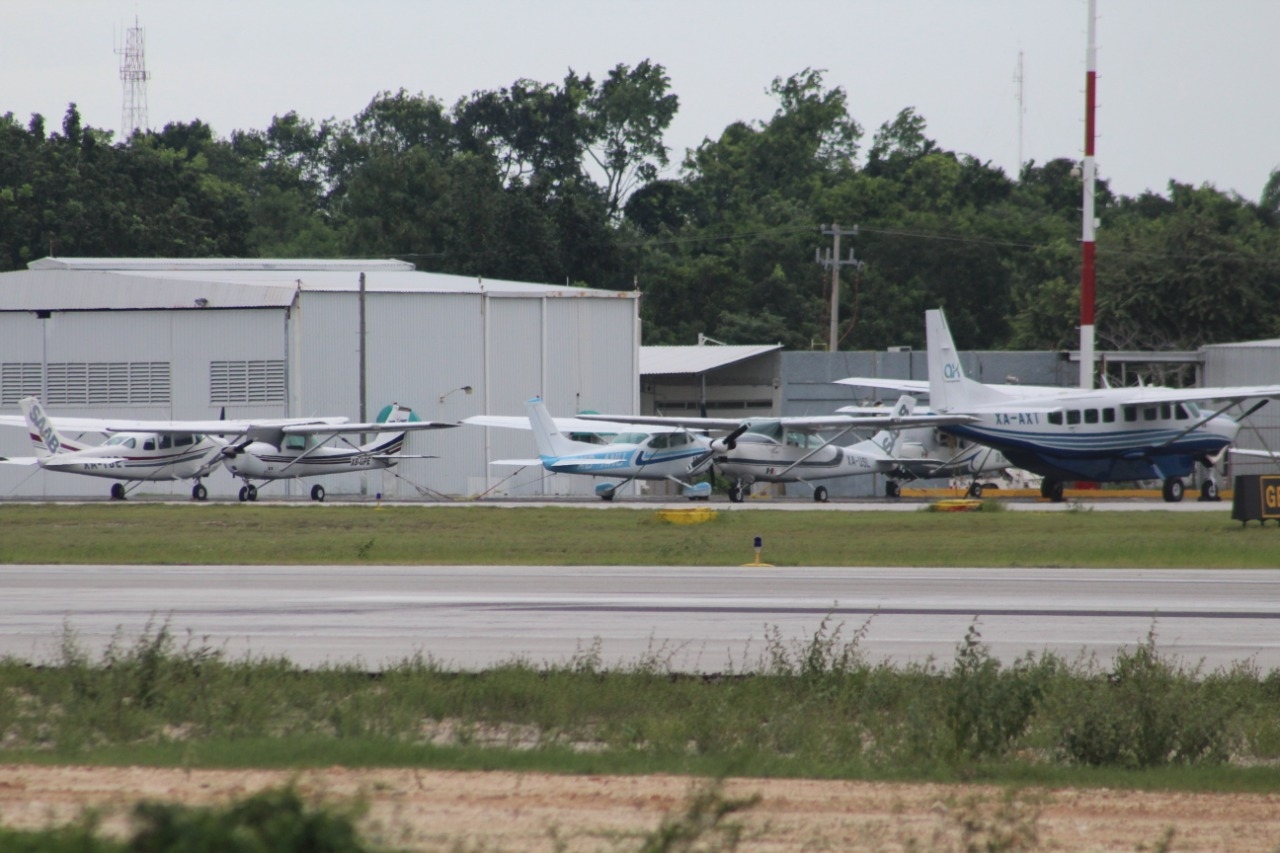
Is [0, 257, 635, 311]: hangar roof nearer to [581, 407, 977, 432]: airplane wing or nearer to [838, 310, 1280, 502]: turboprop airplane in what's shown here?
[581, 407, 977, 432]: airplane wing

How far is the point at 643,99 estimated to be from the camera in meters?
105

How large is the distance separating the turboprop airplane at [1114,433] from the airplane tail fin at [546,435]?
473 inches

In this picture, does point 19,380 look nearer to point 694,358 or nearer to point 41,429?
point 41,429

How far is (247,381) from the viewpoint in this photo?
53.5 metres

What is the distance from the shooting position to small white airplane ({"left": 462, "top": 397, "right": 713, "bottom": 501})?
45812 mm

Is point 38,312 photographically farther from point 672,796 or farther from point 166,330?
point 672,796

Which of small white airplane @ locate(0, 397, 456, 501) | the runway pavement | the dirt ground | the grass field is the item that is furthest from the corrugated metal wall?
the dirt ground

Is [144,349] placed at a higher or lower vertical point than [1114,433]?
higher

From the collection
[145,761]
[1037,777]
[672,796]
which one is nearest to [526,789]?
[672,796]

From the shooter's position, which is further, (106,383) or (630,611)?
(106,383)

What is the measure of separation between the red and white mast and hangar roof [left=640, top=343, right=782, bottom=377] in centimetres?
1294

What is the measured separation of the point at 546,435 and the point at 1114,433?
56.8ft

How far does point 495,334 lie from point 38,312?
16.7 meters

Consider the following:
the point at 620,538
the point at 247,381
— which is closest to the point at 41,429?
the point at 247,381
